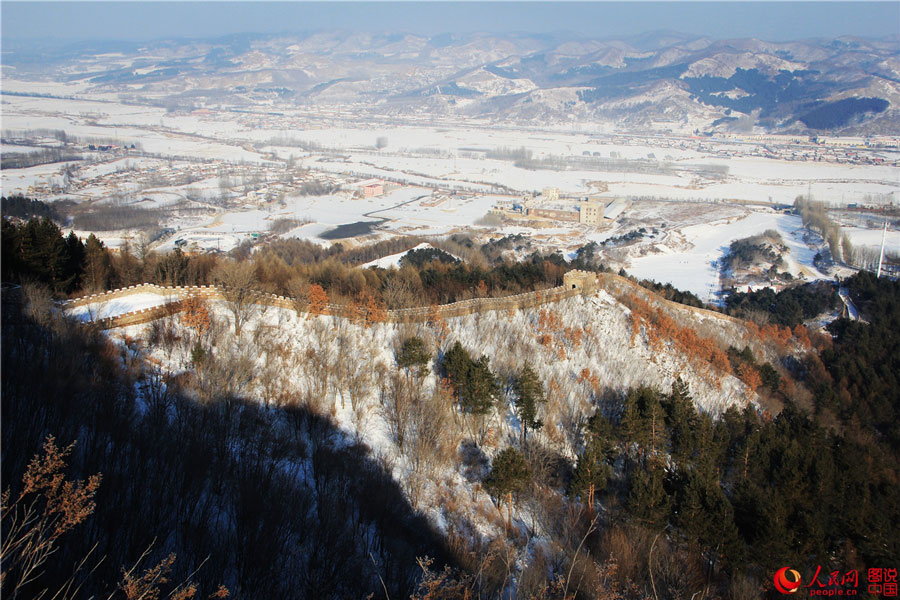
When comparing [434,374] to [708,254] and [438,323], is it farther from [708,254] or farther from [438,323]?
[708,254]

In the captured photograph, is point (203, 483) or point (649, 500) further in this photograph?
point (649, 500)

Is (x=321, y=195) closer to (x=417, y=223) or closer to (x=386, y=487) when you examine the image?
(x=417, y=223)

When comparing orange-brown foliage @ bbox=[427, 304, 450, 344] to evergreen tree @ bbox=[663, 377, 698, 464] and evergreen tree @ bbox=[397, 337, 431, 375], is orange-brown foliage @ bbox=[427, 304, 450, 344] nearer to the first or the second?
evergreen tree @ bbox=[397, 337, 431, 375]

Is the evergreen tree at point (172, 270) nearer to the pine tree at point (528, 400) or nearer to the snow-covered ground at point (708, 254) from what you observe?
the pine tree at point (528, 400)

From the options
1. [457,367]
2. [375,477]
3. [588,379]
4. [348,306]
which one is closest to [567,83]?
[588,379]

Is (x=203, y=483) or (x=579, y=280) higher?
(x=203, y=483)

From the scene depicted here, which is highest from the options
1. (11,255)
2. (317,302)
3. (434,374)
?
(11,255)

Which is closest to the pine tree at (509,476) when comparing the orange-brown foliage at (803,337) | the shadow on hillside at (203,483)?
the shadow on hillside at (203,483)

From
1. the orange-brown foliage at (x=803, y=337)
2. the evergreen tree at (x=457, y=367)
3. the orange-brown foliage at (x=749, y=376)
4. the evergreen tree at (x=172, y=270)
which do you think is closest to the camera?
the evergreen tree at (x=457, y=367)
